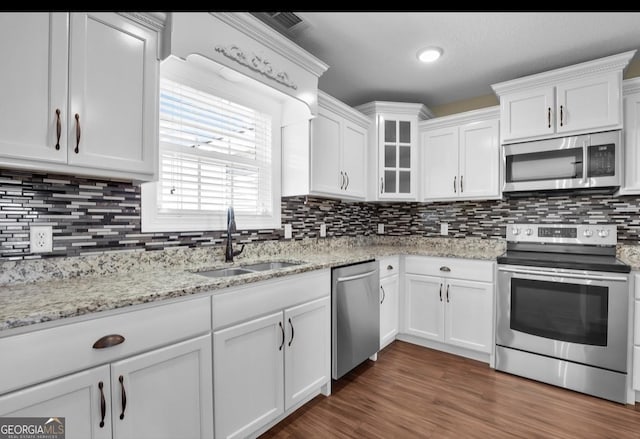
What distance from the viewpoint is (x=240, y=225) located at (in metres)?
2.38

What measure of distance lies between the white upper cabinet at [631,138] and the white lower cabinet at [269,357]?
2287 millimetres

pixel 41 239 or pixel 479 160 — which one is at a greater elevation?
pixel 479 160

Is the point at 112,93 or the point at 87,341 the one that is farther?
the point at 112,93

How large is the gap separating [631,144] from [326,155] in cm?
221

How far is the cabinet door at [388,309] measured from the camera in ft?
9.30

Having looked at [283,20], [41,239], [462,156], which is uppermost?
[283,20]

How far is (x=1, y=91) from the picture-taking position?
3.97 ft

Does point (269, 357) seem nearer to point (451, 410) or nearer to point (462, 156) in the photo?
point (451, 410)

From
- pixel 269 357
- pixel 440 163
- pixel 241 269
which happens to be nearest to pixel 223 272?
pixel 241 269

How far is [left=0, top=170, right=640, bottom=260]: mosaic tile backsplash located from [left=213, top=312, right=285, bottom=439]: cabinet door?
0.71 meters

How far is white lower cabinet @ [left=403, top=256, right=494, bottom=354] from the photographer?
269 centimetres

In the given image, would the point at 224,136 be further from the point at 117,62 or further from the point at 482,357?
the point at 482,357

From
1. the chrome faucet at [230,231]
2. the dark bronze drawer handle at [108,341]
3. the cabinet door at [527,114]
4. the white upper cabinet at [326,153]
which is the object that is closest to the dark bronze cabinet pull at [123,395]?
the dark bronze drawer handle at [108,341]

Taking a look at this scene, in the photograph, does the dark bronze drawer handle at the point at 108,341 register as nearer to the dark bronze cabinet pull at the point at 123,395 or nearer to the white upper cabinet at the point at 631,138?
the dark bronze cabinet pull at the point at 123,395
